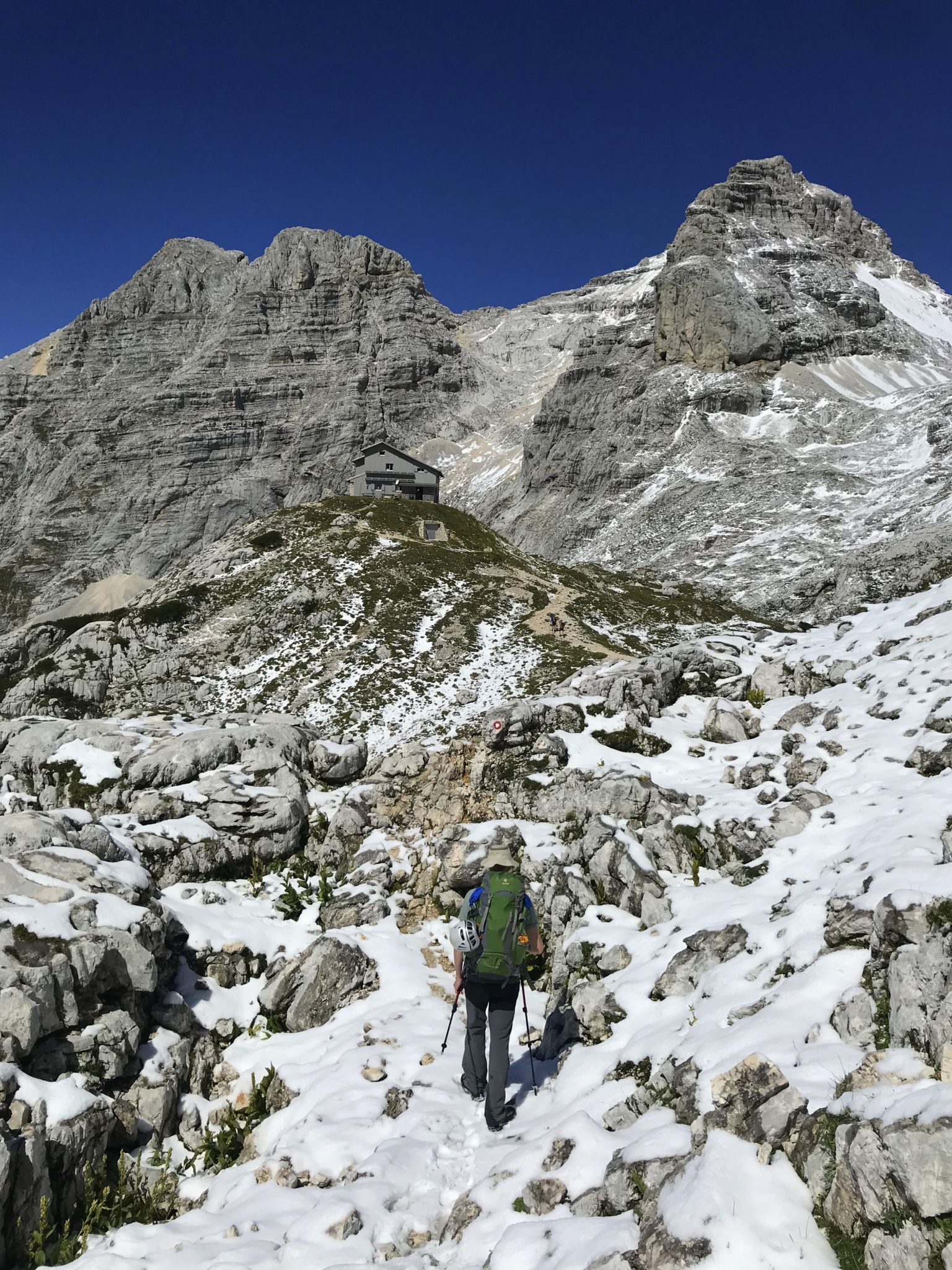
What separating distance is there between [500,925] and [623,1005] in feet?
7.55

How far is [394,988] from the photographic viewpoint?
11.7 meters

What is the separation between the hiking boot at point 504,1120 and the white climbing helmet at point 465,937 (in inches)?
72.9

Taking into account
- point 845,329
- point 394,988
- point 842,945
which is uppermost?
point 845,329

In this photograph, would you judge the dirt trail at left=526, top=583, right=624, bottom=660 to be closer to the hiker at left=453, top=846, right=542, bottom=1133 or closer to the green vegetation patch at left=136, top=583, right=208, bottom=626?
the green vegetation patch at left=136, top=583, right=208, bottom=626

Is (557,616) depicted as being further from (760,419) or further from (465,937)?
(760,419)

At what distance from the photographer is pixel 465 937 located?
9.05 metres

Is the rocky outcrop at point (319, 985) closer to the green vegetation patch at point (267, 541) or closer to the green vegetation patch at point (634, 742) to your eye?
the green vegetation patch at point (634, 742)

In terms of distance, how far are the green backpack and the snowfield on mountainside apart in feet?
5.63

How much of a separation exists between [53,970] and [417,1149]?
221 inches

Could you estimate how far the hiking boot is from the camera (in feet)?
28.0

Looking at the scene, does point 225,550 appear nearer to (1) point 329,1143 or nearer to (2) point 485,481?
(1) point 329,1143

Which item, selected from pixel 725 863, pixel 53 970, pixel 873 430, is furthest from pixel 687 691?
pixel 873 430

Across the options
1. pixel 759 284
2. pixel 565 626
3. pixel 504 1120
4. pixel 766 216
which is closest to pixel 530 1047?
pixel 504 1120

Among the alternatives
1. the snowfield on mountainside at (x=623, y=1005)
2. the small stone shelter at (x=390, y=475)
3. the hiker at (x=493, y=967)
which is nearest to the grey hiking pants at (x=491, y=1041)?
the hiker at (x=493, y=967)
